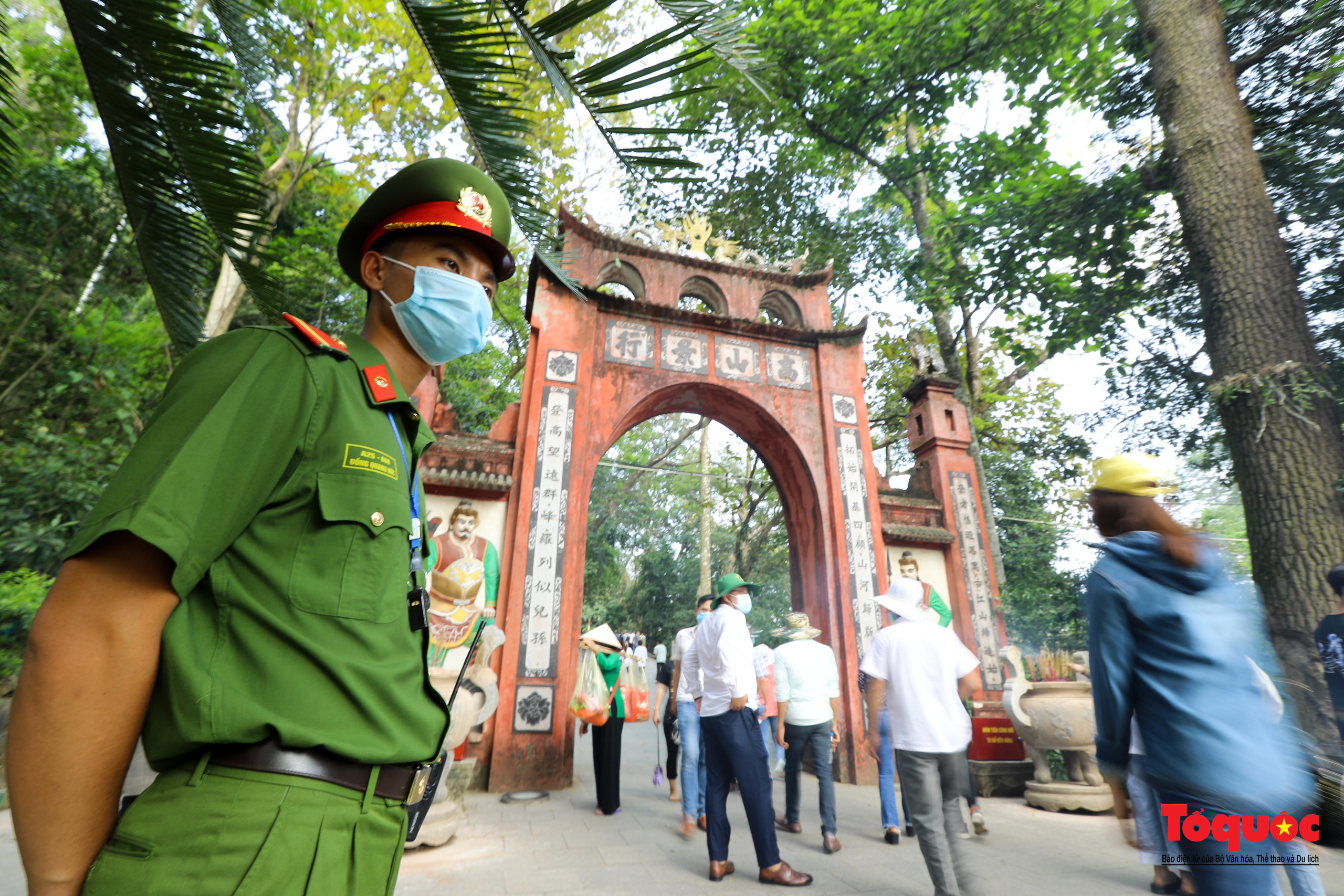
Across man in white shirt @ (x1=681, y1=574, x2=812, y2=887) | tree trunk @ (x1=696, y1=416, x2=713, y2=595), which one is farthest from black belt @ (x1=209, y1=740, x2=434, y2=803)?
tree trunk @ (x1=696, y1=416, x2=713, y2=595)

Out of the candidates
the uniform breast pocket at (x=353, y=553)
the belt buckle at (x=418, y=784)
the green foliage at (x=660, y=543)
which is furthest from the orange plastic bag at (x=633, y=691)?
the green foliage at (x=660, y=543)

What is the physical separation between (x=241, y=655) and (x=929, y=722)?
3591 millimetres

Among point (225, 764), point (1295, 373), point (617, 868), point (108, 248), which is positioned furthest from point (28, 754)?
point (108, 248)

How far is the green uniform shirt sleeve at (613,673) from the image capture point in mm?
5914

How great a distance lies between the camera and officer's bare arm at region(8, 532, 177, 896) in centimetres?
72

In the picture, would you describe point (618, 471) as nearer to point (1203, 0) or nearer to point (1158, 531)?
point (1203, 0)

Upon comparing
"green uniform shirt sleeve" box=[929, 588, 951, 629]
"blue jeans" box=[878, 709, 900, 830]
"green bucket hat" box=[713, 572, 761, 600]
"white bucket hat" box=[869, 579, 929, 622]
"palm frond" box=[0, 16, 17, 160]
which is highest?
"palm frond" box=[0, 16, 17, 160]

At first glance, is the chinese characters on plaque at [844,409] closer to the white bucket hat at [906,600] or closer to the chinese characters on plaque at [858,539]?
the chinese characters on plaque at [858,539]

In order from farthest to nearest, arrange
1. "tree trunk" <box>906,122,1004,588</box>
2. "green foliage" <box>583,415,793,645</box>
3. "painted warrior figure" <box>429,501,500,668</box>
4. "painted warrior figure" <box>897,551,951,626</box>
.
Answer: "green foliage" <box>583,415,793,645</box>
"tree trunk" <box>906,122,1004,588</box>
"painted warrior figure" <box>897,551,951,626</box>
"painted warrior figure" <box>429,501,500,668</box>

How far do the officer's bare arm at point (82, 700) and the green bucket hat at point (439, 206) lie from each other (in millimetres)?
825

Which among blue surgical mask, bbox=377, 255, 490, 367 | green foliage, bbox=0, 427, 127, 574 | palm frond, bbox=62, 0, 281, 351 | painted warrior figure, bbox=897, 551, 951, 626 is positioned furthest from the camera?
painted warrior figure, bbox=897, 551, 951, 626

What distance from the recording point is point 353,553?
3.11ft

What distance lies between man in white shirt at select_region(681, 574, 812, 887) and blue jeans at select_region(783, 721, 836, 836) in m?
0.82

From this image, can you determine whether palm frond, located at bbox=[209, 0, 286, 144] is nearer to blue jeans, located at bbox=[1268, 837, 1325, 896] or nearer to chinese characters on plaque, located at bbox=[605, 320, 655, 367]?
blue jeans, located at bbox=[1268, 837, 1325, 896]
